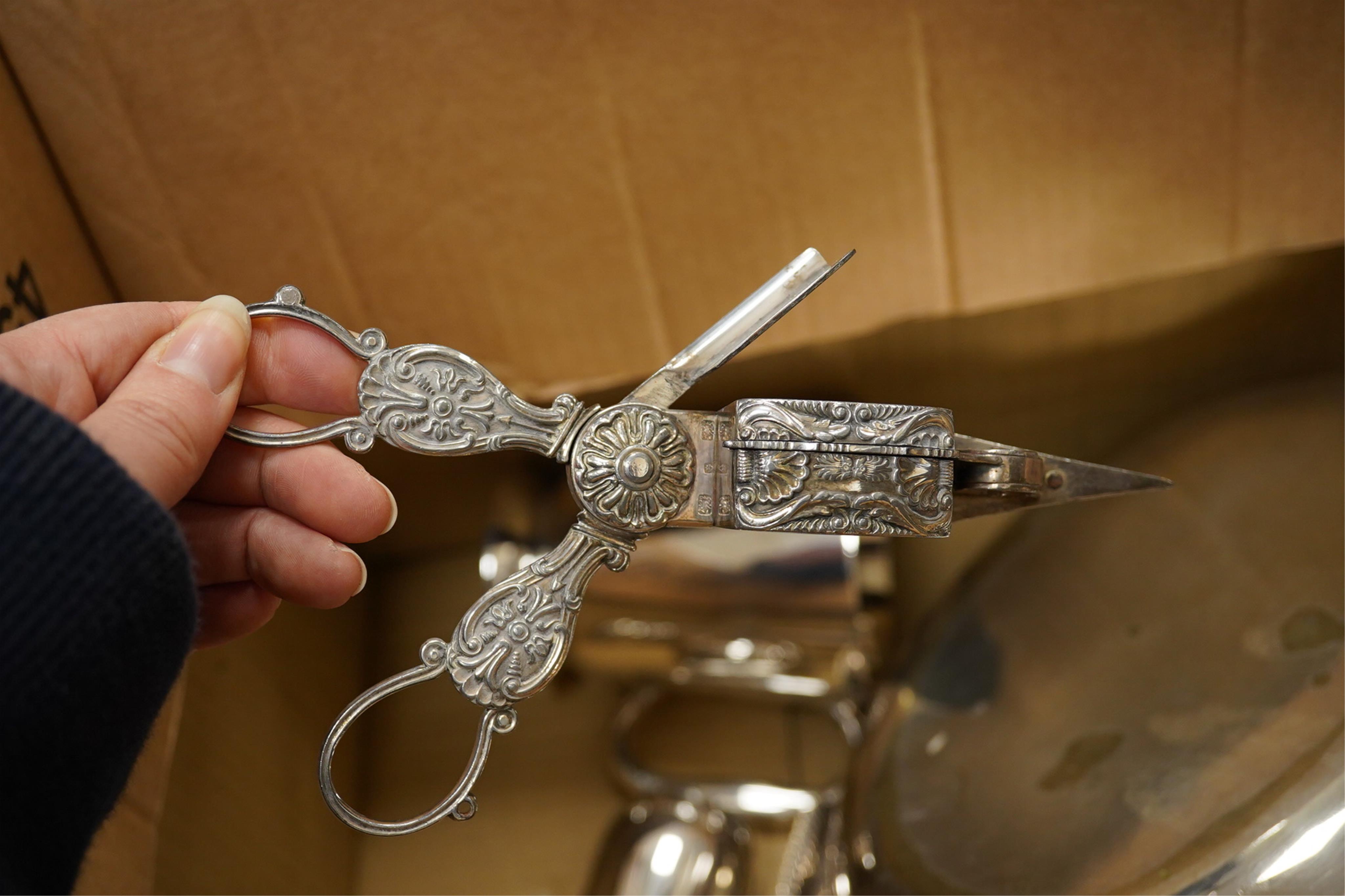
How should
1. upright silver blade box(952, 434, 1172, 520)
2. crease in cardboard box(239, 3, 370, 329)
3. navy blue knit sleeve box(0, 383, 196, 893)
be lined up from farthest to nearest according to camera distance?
crease in cardboard box(239, 3, 370, 329) → upright silver blade box(952, 434, 1172, 520) → navy blue knit sleeve box(0, 383, 196, 893)

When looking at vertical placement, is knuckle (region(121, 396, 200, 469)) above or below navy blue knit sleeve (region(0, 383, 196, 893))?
above

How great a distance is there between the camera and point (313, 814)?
2.60ft

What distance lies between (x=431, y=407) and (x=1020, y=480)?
0.89 ft

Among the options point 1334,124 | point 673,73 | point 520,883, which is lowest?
point 520,883

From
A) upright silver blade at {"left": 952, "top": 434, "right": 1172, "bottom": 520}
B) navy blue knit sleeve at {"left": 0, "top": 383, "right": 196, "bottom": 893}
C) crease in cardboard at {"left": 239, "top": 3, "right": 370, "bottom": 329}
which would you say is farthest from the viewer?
crease in cardboard at {"left": 239, "top": 3, "right": 370, "bottom": 329}

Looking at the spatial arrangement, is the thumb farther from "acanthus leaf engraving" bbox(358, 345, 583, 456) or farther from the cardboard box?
the cardboard box

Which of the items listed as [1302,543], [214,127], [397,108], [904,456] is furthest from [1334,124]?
[214,127]

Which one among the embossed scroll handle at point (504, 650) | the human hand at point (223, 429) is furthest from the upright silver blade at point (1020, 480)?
the human hand at point (223, 429)

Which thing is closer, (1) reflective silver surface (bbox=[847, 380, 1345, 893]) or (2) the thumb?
(2) the thumb

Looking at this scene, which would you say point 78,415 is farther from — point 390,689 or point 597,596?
point 597,596

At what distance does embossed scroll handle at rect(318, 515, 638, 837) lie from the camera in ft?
1.42

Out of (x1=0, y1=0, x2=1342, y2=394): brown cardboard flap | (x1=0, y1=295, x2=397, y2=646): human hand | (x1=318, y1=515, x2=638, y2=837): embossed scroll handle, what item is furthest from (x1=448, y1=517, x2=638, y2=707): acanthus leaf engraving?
(x1=0, y1=0, x2=1342, y2=394): brown cardboard flap

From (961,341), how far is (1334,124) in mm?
277

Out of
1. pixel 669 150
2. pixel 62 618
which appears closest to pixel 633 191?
pixel 669 150
